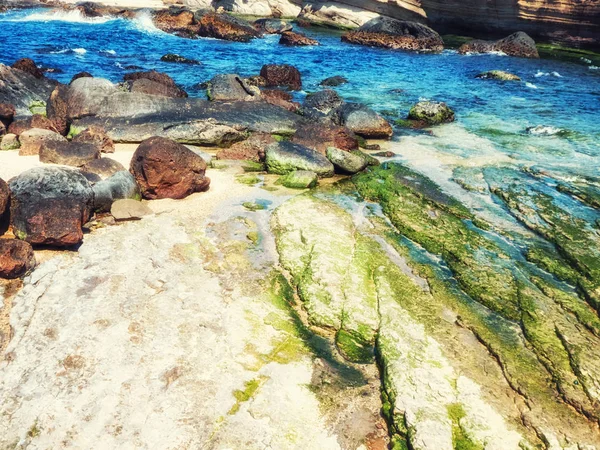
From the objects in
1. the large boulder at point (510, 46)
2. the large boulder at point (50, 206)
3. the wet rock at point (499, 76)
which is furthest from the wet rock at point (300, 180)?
the large boulder at point (510, 46)

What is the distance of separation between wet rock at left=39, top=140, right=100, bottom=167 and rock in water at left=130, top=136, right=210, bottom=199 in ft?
6.49

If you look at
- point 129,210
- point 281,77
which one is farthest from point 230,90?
point 129,210

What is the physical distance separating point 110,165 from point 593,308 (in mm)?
10673

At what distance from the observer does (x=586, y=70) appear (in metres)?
32.8

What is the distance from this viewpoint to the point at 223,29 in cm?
4222

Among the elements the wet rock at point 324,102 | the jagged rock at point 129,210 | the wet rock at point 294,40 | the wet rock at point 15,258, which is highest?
the wet rock at point 15,258

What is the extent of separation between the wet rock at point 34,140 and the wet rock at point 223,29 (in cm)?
2950

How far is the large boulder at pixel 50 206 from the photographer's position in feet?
30.8

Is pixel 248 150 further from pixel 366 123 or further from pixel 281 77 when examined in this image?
pixel 281 77

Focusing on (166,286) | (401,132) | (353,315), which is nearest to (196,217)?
(166,286)

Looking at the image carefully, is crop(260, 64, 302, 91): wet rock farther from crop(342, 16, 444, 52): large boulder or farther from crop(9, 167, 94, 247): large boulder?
crop(342, 16, 444, 52): large boulder

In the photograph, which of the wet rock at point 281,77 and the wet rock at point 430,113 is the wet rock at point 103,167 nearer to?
the wet rock at point 430,113

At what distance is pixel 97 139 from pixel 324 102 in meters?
9.54

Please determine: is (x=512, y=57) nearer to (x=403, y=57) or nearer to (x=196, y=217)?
(x=403, y=57)
